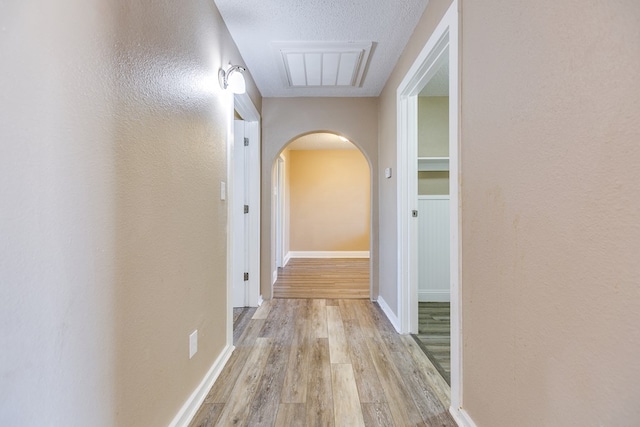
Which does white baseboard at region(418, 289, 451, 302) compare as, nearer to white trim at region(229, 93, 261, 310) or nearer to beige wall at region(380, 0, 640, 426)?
white trim at region(229, 93, 261, 310)

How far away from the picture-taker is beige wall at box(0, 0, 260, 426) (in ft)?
2.05

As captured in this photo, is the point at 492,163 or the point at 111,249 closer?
the point at 111,249

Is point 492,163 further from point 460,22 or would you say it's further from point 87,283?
point 87,283

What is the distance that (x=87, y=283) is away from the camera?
0.81m

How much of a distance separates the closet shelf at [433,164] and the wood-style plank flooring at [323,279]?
1578 millimetres

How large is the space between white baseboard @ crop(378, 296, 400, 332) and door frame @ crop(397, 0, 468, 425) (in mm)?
99

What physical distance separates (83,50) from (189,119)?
67cm

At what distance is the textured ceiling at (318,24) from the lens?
1.83 meters

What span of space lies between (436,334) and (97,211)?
2.39 metres

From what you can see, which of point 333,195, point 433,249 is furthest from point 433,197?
point 333,195

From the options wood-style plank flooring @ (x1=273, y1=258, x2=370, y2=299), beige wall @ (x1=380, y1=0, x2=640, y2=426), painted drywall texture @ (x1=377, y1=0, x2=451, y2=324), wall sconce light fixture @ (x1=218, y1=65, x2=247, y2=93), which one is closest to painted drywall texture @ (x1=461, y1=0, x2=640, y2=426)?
beige wall @ (x1=380, y1=0, x2=640, y2=426)

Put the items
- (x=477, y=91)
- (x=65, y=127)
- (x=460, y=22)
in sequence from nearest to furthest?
(x=65, y=127)
(x=477, y=91)
(x=460, y=22)

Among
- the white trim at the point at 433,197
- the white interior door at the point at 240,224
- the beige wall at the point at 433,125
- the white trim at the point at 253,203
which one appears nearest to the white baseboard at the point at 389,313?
the white trim at the point at 433,197

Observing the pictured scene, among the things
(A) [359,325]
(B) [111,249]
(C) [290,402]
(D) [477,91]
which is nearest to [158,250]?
(B) [111,249]
